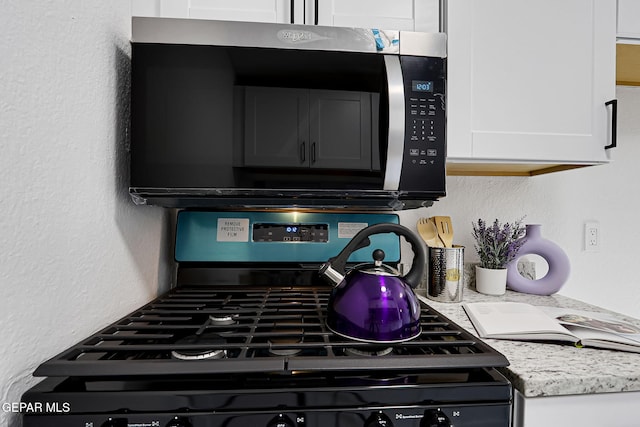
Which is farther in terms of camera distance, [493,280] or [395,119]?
[493,280]

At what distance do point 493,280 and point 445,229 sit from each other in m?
0.23

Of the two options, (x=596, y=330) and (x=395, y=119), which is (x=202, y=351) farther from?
(x=596, y=330)

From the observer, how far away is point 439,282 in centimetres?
104

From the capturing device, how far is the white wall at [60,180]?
51 cm

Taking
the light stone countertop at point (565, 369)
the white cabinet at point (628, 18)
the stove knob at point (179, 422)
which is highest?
the white cabinet at point (628, 18)

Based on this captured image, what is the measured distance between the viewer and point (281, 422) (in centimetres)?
50

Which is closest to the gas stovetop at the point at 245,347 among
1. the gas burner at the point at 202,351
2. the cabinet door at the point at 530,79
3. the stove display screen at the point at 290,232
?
the gas burner at the point at 202,351

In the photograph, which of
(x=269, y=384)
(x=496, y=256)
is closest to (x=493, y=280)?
(x=496, y=256)

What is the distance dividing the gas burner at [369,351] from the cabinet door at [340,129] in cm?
44

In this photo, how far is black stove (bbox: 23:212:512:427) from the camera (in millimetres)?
493

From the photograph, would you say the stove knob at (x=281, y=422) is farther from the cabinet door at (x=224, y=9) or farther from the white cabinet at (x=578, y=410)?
the cabinet door at (x=224, y=9)

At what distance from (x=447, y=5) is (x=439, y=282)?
83cm

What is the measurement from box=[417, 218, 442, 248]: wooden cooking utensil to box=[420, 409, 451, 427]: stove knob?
746 millimetres

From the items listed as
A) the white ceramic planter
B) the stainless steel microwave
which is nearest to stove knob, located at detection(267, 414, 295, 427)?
the stainless steel microwave
